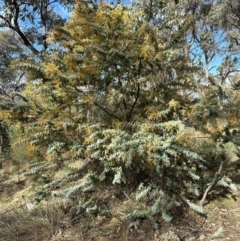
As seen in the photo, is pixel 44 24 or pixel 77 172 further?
pixel 44 24

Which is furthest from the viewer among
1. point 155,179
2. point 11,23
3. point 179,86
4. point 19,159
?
point 11,23

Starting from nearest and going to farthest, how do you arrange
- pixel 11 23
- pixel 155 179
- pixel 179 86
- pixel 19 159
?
pixel 155 179 → pixel 179 86 → pixel 19 159 → pixel 11 23

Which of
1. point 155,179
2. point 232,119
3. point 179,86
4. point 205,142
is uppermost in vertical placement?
point 179,86

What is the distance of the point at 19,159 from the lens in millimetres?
8914

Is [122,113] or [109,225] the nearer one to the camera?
[109,225]

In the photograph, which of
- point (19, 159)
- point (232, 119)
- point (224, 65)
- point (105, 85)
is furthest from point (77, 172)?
point (224, 65)

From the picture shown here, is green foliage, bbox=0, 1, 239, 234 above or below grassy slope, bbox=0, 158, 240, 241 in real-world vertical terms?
above

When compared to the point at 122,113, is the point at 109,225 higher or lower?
lower

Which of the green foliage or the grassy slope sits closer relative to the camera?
the grassy slope

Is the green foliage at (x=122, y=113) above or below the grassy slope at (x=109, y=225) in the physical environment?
above

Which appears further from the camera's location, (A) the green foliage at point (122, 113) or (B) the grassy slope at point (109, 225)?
(A) the green foliage at point (122, 113)

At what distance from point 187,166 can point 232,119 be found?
812mm

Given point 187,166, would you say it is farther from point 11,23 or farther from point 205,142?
point 11,23

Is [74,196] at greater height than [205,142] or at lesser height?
lesser
